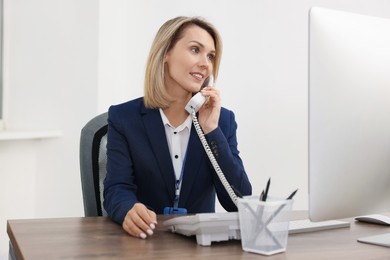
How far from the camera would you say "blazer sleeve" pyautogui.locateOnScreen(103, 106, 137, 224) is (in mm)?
1587

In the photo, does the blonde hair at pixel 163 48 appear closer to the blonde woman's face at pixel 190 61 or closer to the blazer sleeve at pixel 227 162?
the blonde woman's face at pixel 190 61

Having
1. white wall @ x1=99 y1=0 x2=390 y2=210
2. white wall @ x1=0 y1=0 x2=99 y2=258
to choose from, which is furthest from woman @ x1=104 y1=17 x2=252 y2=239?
white wall @ x1=99 y1=0 x2=390 y2=210

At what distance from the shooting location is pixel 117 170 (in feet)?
5.58

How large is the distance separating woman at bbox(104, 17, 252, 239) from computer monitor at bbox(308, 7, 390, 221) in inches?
20.9

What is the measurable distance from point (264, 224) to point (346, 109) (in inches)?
11.6

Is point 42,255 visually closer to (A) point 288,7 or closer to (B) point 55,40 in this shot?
(B) point 55,40

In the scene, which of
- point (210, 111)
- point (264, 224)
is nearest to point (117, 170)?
point (210, 111)

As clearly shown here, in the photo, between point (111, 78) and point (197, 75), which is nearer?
point (197, 75)

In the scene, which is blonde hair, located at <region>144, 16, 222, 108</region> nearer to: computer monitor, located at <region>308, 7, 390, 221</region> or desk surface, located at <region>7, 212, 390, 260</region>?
desk surface, located at <region>7, 212, 390, 260</region>

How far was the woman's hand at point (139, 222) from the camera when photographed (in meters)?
1.30

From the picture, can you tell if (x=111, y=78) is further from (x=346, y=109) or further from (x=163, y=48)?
(x=346, y=109)

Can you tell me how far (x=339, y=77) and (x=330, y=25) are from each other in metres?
0.11

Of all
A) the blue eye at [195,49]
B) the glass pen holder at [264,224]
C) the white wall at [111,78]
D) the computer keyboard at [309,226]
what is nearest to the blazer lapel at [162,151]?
the blue eye at [195,49]

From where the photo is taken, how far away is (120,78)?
10.8 ft
